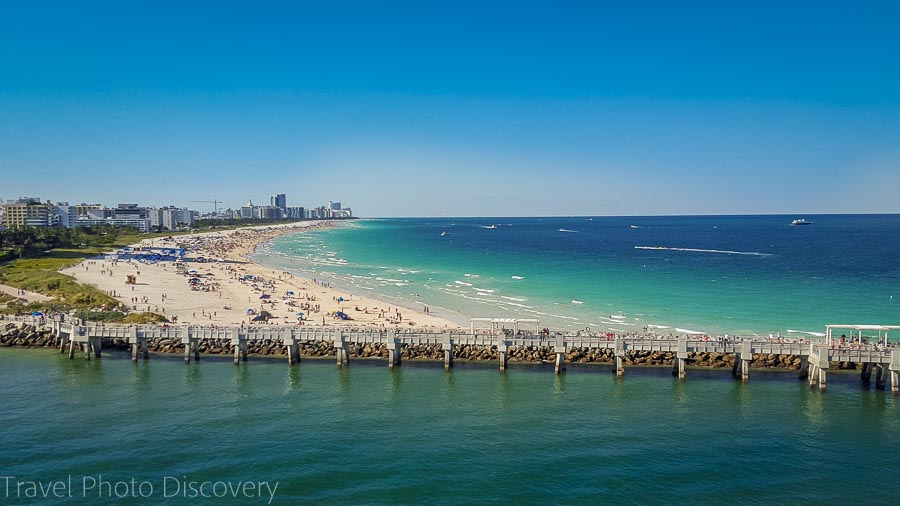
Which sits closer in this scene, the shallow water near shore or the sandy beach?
the shallow water near shore

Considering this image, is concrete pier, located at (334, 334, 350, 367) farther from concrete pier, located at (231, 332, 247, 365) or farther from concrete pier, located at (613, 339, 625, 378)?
concrete pier, located at (613, 339, 625, 378)

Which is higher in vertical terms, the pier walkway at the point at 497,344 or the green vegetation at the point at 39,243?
the green vegetation at the point at 39,243

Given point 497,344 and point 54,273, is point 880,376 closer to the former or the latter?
point 497,344

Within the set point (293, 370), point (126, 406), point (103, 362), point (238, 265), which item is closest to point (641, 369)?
point (293, 370)

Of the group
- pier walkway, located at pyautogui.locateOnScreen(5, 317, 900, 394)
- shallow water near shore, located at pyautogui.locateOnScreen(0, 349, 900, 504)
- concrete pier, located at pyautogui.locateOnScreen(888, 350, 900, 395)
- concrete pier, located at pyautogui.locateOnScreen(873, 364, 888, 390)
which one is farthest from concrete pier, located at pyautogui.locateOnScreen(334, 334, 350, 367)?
concrete pier, located at pyautogui.locateOnScreen(888, 350, 900, 395)

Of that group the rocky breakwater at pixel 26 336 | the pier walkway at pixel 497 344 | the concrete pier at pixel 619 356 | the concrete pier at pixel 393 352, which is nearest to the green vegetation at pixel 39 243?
the rocky breakwater at pixel 26 336

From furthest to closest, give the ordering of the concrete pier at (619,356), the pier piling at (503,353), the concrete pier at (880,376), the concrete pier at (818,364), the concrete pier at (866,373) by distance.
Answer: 1. the pier piling at (503,353)
2. the concrete pier at (619,356)
3. the concrete pier at (866,373)
4. the concrete pier at (880,376)
5. the concrete pier at (818,364)

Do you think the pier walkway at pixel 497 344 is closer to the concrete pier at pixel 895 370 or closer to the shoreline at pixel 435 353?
the concrete pier at pixel 895 370
